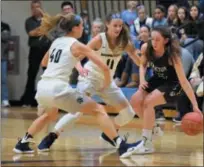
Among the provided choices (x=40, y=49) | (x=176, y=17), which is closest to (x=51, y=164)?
(x=176, y=17)

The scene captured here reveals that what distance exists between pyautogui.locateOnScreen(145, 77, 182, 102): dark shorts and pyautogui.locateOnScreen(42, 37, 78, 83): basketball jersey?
1.01m

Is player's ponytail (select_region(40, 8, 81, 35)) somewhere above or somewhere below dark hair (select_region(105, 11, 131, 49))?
above

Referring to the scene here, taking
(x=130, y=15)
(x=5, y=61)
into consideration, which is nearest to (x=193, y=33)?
(x=130, y=15)

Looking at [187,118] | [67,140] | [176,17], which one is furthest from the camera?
[176,17]

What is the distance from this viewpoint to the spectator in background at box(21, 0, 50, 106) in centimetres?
1209

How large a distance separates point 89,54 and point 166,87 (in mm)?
1124

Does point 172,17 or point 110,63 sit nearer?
point 110,63

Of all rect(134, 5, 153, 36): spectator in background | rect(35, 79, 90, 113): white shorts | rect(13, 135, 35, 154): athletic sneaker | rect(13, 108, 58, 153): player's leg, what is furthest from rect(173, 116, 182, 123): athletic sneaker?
rect(35, 79, 90, 113): white shorts

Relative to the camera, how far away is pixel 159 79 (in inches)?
257

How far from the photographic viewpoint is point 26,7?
14227mm

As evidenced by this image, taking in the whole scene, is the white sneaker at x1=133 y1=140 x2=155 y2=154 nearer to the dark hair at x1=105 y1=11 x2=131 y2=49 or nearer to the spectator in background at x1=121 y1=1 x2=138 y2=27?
the dark hair at x1=105 y1=11 x2=131 y2=49

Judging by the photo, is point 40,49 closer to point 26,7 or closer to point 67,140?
point 26,7

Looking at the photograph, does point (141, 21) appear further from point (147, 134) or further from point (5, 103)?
point (5, 103)

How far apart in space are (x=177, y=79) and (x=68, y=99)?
1.25 meters
